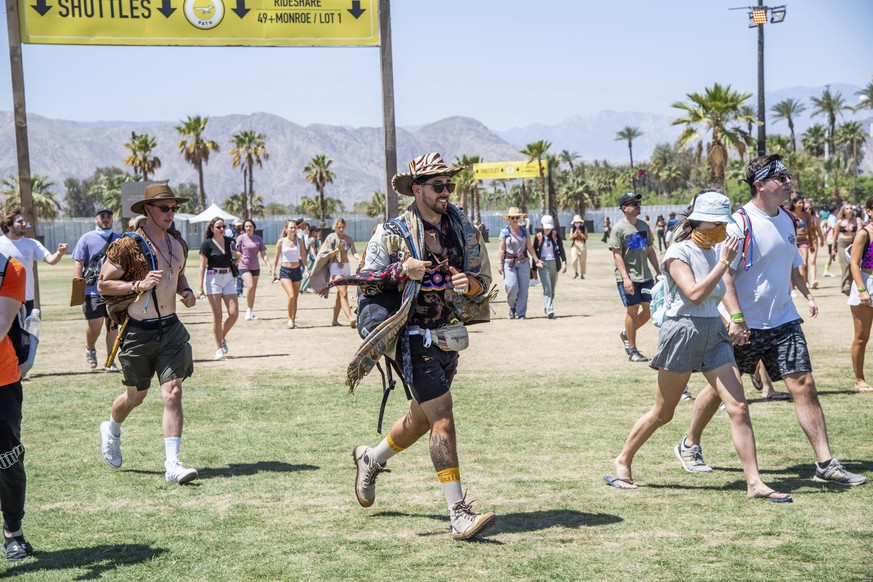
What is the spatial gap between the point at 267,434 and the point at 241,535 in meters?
3.21

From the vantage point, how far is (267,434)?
9.41 m

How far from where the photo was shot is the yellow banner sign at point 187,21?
13586mm

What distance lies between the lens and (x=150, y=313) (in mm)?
7859

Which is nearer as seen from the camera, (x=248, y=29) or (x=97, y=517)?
(x=97, y=517)

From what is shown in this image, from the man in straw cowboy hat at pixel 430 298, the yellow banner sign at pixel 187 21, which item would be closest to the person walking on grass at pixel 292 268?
the yellow banner sign at pixel 187 21

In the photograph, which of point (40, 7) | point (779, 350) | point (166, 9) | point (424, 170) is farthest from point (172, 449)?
point (40, 7)

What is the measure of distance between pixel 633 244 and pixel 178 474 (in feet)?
22.4

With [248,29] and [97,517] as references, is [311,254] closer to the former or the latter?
[248,29]

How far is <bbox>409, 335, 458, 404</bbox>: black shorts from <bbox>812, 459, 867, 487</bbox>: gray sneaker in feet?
8.67

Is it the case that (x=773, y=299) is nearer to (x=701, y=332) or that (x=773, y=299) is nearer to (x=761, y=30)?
(x=701, y=332)

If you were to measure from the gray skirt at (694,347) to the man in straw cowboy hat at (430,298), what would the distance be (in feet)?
4.18

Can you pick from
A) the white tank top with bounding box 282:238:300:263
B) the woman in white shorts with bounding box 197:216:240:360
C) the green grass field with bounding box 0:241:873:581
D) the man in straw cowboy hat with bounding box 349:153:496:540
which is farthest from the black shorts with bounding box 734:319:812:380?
the white tank top with bounding box 282:238:300:263

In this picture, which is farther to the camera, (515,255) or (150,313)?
(515,255)

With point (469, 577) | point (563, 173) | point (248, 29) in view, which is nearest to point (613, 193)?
point (563, 173)
